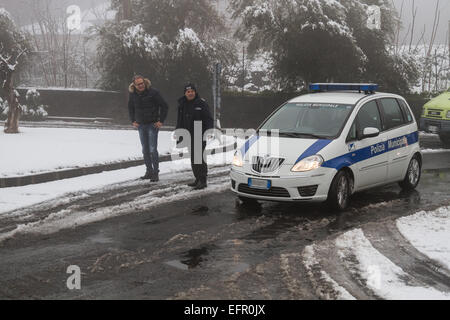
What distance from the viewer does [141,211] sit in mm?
8477

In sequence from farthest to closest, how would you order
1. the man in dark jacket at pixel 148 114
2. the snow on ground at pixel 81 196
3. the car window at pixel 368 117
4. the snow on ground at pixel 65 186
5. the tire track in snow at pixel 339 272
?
the man in dark jacket at pixel 148 114, the snow on ground at pixel 65 186, the car window at pixel 368 117, the snow on ground at pixel 81 196, the tire track in snow at pixel 339 272

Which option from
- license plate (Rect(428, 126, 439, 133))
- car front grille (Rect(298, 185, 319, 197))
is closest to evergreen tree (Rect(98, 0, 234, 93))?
license plate (Rect(428, 126, 439, 133))

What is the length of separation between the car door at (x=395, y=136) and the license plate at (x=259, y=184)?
7.42ft

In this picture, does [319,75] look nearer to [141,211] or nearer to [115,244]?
[141,211]

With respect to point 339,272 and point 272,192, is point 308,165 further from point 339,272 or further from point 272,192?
point 339,272

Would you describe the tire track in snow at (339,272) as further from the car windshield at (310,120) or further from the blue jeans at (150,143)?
the blue jeans at (150,143)

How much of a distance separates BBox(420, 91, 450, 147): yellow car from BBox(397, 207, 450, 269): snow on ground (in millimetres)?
9036

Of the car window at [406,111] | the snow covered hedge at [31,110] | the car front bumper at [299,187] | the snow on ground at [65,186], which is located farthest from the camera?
the snow covered hedge at [31,110]

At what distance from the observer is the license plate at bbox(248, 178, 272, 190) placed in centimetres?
808

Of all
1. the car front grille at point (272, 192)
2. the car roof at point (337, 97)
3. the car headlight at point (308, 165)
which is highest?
the car roof at point (337, 97)

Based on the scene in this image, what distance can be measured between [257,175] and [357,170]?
59.3 inches

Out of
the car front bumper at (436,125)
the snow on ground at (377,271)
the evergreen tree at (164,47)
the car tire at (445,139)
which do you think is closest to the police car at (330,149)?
the snow on ground at (377,271)

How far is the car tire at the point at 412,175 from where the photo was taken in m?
9.98

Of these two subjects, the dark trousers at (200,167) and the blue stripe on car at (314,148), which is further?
the dark trousers at (200,167)
